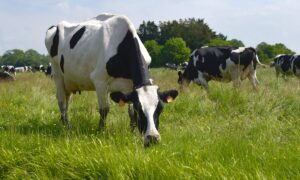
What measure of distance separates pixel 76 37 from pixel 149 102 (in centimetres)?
333

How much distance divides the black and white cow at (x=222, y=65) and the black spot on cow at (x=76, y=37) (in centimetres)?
642

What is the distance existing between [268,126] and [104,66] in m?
2.91

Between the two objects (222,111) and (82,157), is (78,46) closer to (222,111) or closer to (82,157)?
(222,111)

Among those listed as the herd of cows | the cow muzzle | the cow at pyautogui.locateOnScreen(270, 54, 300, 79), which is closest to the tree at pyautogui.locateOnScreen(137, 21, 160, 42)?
the cow at pyautogui.locateOnScreen(270, 54, 300, 79)

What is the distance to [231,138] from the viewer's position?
496 centimetres

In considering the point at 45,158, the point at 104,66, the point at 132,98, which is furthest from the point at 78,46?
the point at 45,158

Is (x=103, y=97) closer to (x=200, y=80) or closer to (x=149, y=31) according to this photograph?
(x=200, y=80)

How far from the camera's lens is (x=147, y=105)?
19.2 ft

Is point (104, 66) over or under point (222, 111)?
over

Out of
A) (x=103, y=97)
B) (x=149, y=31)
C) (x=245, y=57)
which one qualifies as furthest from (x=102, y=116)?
(x=149, y=31)

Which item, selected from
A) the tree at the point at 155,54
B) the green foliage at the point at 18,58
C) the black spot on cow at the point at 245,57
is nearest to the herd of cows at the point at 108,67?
the black spot on cow at the point at 245,57

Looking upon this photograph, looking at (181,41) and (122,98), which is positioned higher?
(122,98)

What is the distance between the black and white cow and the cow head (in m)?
7.84

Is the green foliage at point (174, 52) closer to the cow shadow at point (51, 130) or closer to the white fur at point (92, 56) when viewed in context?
the white fur at point (92, 56)
